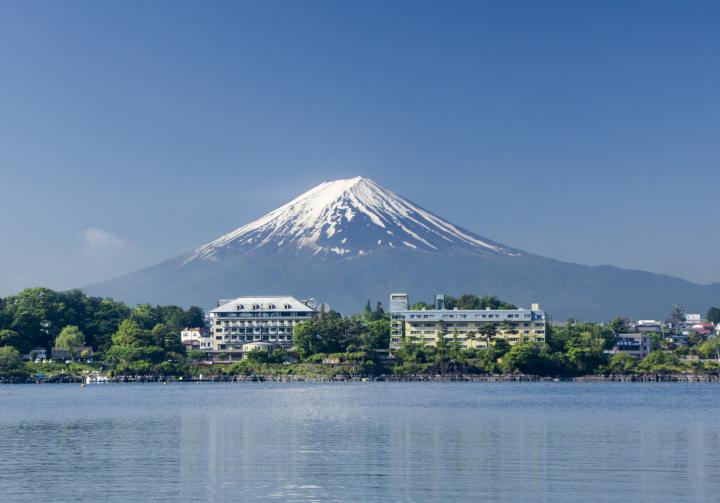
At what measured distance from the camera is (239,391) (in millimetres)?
94250

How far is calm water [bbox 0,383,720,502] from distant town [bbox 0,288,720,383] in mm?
46966

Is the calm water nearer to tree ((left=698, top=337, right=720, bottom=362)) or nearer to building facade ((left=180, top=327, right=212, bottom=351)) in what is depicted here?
tree ((left=698, top=337, right=720, bottom=362))

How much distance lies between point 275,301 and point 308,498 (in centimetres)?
13078

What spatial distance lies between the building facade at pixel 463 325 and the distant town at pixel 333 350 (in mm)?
129

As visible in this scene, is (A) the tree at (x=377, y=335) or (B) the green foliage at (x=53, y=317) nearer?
(B) the green foliage at (x=53, y=317)

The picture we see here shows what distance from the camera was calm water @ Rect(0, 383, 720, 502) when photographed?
3206 centimetres

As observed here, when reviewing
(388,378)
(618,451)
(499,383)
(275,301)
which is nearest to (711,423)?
(618,451)

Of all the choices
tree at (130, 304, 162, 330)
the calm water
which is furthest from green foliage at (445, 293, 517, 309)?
the calm water

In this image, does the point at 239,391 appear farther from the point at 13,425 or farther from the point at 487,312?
the point at 487,312

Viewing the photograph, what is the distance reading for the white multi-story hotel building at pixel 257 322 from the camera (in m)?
158

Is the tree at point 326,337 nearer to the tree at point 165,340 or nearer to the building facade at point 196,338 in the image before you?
the tree at point 165,340

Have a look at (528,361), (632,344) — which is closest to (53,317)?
(528,361)

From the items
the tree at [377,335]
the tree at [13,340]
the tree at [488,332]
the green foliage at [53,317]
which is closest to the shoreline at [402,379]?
the tree at [13,340]

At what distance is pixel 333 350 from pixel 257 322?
31.5 m
